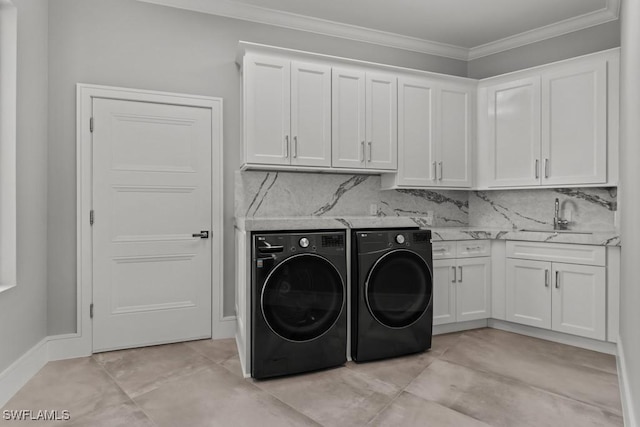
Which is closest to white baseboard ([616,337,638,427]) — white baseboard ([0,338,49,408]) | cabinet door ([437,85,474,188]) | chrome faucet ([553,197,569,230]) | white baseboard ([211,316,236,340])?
chrome faucet ([553,197,569,230])

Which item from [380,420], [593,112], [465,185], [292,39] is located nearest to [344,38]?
[292,39]

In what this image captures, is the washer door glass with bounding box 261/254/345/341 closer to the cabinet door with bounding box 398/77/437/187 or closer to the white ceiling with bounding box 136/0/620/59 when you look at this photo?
the cabinet door with bounding box 398/77/437/187

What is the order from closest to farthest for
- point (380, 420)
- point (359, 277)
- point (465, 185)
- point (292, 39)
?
point (380, 420)
point (359, 277)
point (292, 39)
point (465, 185)

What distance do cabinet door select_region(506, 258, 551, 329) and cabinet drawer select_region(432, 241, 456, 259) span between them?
53 cm

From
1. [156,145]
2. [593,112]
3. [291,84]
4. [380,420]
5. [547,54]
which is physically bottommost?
[380,420]

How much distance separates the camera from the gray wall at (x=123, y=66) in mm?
2842

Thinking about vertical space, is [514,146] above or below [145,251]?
above

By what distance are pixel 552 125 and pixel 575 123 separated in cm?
17

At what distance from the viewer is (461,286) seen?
343 cm

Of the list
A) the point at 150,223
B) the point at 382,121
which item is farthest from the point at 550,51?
the point at 150,223

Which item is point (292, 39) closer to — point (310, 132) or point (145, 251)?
point (310, 132)

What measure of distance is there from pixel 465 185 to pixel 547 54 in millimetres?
1476

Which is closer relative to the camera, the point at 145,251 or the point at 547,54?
the point at 145,251

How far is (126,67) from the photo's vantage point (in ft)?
9.97
